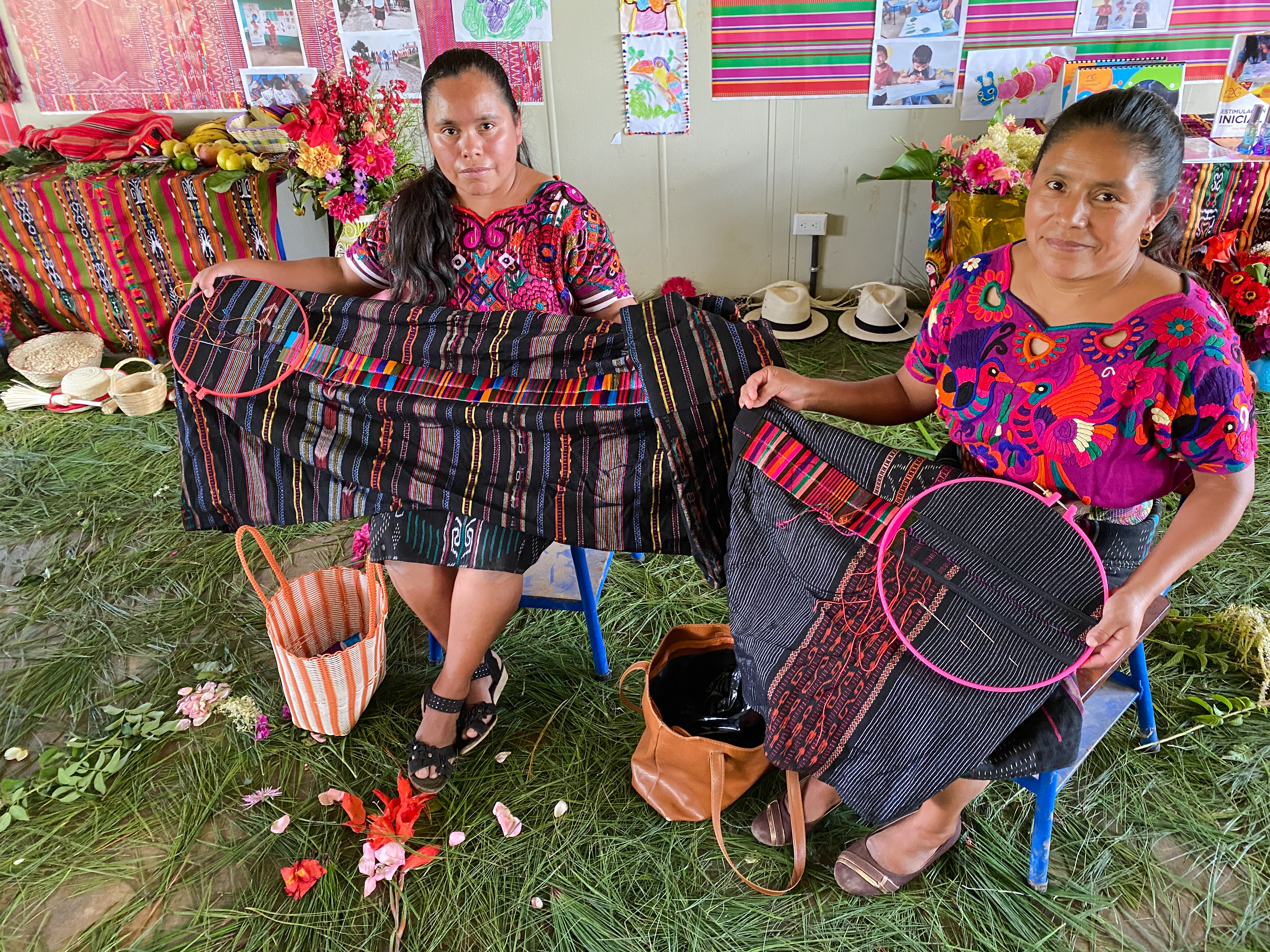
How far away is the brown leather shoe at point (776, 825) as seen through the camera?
1.66 metres

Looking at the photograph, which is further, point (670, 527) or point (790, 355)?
point (790, 355)

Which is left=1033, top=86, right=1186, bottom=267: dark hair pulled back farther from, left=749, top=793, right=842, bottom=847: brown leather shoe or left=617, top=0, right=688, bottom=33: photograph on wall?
left=617, top=0, right=688, bottom=33: photograph on wall

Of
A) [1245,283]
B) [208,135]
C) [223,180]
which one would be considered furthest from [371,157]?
[1245,283]

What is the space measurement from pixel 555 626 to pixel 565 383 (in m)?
0.87

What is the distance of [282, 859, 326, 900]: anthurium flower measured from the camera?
163 cm

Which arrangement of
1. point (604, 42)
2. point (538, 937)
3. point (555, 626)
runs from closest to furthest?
point (538, 937), point (555, 626), point (604, 42)

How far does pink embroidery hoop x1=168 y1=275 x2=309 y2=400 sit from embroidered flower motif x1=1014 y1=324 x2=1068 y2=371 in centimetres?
134

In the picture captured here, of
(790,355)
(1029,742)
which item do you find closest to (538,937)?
(1029,742)

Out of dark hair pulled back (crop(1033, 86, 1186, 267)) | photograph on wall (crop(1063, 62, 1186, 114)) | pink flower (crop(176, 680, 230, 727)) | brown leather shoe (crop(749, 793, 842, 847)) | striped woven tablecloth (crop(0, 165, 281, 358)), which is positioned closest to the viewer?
dark hair pulled back (crop(1033, 86, 1186, 267))

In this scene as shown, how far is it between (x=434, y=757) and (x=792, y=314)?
264 centimetres

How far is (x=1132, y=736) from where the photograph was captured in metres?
1.86

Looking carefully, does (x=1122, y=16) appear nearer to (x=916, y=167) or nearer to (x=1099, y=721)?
(x=916, y=167)

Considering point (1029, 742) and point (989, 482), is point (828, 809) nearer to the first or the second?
point (1029, 742)

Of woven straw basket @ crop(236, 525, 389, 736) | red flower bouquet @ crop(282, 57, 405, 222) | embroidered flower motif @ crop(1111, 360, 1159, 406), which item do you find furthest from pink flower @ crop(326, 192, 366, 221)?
embroidered flower motif @ crop(1111, 360, 1159, 406)
